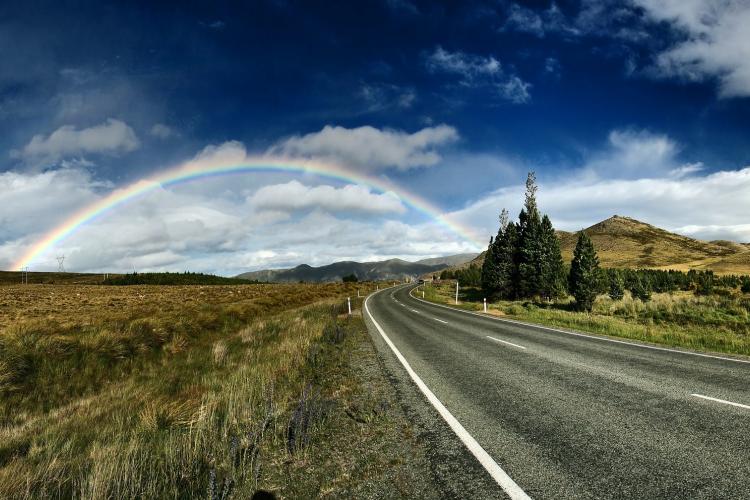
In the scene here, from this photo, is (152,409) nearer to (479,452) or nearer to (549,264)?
(479,452)

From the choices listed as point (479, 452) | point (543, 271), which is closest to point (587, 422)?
point (479, 452)

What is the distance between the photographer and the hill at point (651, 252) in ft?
256

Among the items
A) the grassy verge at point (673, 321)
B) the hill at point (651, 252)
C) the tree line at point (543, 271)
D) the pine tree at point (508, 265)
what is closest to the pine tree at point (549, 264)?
the tree line at point (543, 271)

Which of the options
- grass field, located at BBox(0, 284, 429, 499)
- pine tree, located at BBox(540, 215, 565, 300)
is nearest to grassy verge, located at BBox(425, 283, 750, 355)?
pine tree, located at BBox(540, 215, 565, 300)

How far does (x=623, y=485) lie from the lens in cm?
321

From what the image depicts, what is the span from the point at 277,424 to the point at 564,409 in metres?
4.09

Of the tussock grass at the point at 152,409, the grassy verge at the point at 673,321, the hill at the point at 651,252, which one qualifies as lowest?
the grassy verge at the point at 673,321

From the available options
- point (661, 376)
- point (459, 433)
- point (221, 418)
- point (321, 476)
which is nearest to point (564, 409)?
point (459, 433)

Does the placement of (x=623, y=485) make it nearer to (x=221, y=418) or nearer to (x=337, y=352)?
(x=221, y=418)

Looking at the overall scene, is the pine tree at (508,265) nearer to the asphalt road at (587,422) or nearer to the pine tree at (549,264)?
the pine tree at (549,264)

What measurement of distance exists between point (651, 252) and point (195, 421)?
148491 millimetres

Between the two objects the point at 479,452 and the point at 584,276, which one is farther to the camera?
the point at 584,276

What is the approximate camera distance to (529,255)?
131 feet

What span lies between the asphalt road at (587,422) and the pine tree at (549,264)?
3128 cm
